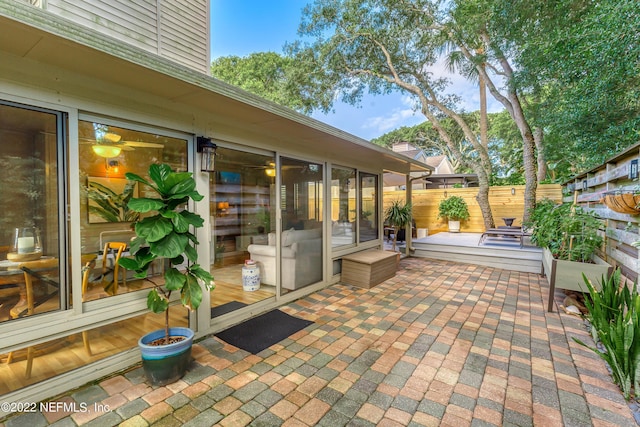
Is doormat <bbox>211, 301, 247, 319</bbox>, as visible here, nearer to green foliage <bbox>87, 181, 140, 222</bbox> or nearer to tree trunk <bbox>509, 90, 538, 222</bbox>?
green foliage <bbox>87, 181, 140, 222</bbox>

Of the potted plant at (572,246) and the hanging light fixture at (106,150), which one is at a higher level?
the hanging light fixture at (106,150)

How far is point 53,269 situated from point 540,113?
9.02 m

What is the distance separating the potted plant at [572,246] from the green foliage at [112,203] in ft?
15.9

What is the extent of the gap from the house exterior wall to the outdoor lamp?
82.2 inches

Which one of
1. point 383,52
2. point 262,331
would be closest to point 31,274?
point 262,331

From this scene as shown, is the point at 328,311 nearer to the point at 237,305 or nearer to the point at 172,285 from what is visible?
the point at 237,305

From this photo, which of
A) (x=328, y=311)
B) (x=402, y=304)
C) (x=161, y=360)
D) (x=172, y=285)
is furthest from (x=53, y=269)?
(x=402, y=304)

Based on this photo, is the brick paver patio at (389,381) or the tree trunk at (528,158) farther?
the tree trunk at (528,158)

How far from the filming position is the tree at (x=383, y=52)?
9.25 meters

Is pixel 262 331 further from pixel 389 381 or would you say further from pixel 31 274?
pixel 31 274

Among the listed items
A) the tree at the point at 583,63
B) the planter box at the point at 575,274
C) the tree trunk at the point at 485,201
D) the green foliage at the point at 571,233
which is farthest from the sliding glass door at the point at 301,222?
the tree trunk at the point at 485,201

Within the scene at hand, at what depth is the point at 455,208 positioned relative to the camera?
31.6 feet

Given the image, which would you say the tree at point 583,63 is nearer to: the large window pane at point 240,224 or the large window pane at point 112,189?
the large window pane at point 240,224

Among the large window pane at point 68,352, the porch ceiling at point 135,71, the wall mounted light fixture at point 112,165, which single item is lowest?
the large window pane at point 68,352
